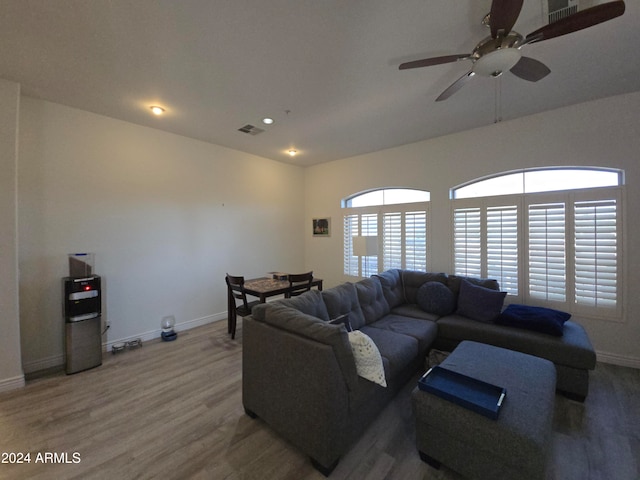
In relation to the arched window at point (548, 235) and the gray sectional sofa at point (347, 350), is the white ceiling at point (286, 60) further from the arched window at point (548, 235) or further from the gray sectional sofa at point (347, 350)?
the gray sectional sofa at point (347, 350)

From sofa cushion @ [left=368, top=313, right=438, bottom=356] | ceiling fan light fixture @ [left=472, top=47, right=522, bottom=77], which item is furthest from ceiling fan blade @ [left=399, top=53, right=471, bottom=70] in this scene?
sofa cushion @ [left=368, top=313, right=438, bottom=356]

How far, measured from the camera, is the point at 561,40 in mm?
2020

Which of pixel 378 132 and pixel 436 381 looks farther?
pixel 378 132

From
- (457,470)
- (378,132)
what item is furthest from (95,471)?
(378,132)

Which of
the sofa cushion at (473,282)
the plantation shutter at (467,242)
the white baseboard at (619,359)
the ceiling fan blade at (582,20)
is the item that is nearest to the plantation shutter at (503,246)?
the plantation shutter at (467,242)

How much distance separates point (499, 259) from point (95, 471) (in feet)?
14.9

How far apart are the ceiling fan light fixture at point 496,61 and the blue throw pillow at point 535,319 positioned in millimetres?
2365

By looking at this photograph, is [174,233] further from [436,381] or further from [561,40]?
[561,40]

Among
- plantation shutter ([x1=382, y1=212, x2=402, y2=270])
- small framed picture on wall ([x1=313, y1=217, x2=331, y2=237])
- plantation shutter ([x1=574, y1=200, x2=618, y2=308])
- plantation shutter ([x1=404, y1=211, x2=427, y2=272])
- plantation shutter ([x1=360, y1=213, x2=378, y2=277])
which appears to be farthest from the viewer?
small framed picture on wall ([x1=313, y1=217, x2=331, y2=237])

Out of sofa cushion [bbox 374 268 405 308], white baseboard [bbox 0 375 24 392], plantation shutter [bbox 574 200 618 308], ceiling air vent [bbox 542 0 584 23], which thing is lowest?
white baseboard [bbox 0 375 24 392]

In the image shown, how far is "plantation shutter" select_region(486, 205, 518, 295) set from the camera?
3.46 m

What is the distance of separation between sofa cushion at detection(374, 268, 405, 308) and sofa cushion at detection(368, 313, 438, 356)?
Result: 13.7 inches

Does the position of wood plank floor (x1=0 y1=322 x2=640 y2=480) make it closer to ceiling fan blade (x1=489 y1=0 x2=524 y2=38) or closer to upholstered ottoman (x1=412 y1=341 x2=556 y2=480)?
upholstered ottoman (x1=412 y1=341 x2=556 y2=480)

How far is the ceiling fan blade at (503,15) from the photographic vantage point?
1363 mm
